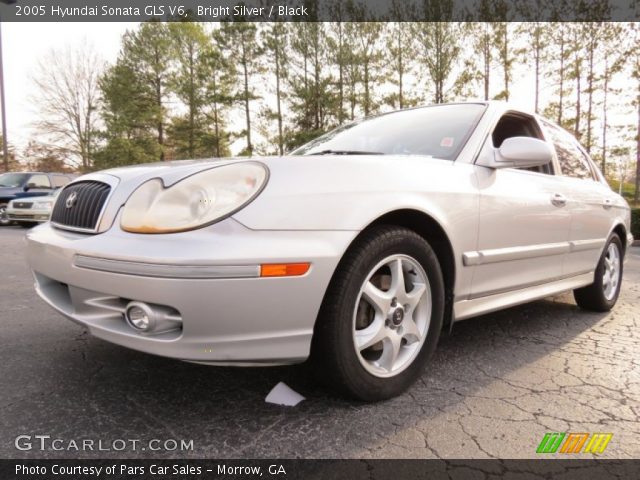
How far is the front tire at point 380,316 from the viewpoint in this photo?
170cm

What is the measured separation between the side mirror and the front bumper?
3.79 feet

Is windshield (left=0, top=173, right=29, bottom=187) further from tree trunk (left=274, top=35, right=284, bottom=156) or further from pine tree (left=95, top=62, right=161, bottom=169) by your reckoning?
tree trunk (left=274, top=35, right=284, bottom=156)

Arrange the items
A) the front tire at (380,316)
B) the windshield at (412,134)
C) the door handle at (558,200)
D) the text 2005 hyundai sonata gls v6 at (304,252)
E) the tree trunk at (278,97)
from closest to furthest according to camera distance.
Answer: the text 2005 hyundai sonata gls v6 at (304,252), the front tire at (380,316), the windshield at (412,134), the door handle at (558,200), the tree trunk at (278,97)

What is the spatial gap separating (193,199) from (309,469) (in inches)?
39.5

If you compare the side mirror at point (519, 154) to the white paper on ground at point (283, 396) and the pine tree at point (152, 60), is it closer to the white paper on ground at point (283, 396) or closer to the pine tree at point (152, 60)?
the white paper on ground at point (283, 396)

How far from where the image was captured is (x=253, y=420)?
1.71 metres

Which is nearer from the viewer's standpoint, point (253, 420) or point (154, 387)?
point (253, 420)

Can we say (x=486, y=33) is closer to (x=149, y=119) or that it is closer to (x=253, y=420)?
(x=149, y=119)

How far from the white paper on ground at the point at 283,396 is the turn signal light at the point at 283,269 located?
2.04 feet

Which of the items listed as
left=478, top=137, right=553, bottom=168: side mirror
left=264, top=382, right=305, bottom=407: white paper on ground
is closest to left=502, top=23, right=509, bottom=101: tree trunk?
left=478, top=137, right=553, bottom=168: side mirror

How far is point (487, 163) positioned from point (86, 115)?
105ft

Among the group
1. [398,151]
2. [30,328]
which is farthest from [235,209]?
[30,328]

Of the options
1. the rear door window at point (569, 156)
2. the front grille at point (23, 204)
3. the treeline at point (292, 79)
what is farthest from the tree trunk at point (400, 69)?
the rear door window at point (569, 156)

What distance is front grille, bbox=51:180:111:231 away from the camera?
5.88 ft
